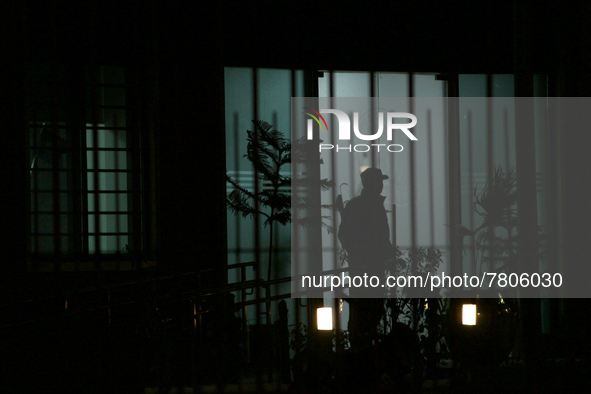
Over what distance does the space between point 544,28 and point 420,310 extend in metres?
3.01

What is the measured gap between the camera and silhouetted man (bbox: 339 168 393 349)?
426 centimetres

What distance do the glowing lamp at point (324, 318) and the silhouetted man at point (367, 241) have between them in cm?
32

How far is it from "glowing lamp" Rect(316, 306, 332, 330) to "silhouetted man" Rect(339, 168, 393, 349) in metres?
0.32

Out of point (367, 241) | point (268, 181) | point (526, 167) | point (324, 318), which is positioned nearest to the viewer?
point (324, 318)

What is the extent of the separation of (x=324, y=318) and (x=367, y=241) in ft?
3.25

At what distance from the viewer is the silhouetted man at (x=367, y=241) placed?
4258 mm

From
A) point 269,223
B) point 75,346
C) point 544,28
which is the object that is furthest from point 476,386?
point 544,28

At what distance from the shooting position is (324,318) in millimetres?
3982

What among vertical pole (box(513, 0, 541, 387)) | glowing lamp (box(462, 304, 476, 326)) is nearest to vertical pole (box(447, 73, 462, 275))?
vertical pole (box(513, 0, 541, 387))

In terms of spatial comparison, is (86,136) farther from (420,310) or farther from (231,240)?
(420,310)

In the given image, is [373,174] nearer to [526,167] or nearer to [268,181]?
[268,181]

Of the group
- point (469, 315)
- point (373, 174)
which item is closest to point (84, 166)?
point (373, 174)

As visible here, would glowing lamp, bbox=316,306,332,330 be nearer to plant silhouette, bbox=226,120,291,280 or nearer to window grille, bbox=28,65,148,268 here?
plant silhouette, bbox=226,120,291,280

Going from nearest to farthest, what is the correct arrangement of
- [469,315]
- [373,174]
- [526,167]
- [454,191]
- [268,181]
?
1. [469,315]
2. [526,167]
3. [373,174]
4. [454,191]
5. [268,181]
